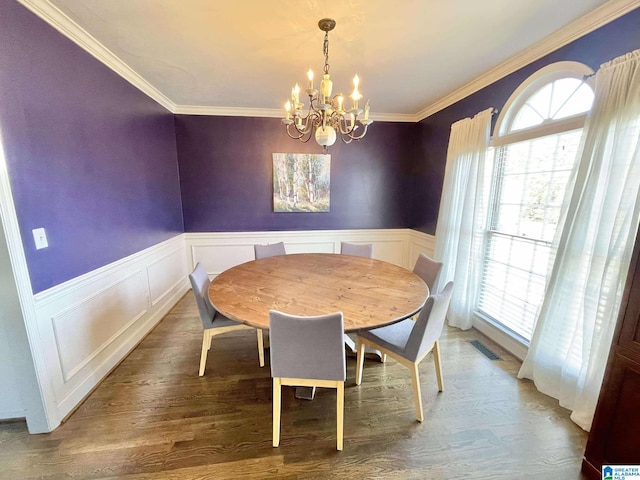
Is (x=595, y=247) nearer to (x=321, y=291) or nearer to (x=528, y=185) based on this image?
(x=528, y=185)

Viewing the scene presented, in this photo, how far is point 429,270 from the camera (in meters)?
2.44

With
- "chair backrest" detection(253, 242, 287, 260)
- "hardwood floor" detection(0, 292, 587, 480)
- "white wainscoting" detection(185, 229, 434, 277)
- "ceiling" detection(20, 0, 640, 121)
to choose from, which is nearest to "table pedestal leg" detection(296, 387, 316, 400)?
"hardwood floor" detection(0, 292, 587, 480)

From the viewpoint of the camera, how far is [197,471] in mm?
1427

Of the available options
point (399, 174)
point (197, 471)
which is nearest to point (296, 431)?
point (197, 471)

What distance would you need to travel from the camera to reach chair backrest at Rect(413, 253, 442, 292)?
2.35m

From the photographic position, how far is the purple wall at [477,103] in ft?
5.37

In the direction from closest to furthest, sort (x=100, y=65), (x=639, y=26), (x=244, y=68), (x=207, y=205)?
1. (x=639, y=26)
2. (x=100, y=65)
3. (x=244, y=68)
4. (x=207, y=205)

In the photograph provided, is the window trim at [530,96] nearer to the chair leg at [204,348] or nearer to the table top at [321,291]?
the table top at [321,291]

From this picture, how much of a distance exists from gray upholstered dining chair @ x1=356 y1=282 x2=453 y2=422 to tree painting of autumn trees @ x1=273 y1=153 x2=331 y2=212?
98.8 inches

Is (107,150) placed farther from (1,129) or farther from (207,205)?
(207,205)

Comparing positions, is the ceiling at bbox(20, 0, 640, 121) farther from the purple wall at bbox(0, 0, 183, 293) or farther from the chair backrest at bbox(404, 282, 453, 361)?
the chair backrest at bbox(404, 282, 453, 361)

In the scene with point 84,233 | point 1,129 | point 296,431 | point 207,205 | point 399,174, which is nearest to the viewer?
point 1,129

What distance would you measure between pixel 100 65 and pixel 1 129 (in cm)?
110

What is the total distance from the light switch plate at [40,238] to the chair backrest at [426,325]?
2304 mm
